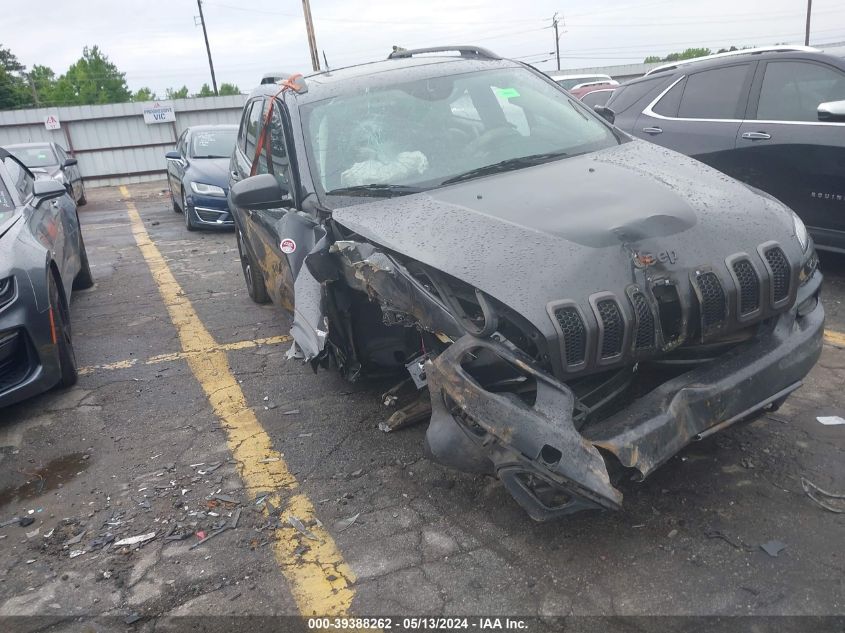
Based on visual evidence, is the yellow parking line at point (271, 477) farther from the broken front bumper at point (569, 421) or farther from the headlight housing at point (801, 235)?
the headlight housing at point (801, 235)

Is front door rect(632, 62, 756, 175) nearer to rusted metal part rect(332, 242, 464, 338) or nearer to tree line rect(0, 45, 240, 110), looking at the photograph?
rusted metal part rect(332, 242, 464, 338)

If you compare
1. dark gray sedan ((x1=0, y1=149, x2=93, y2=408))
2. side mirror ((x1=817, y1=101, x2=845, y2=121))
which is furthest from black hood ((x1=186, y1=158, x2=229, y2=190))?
side mirror ((x1=817, y1=101, x2=845, y2=121))

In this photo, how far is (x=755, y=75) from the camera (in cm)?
568

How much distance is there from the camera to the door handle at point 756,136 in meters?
5.42

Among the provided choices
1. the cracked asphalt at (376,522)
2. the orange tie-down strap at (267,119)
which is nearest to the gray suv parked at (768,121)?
the cracked asphalt at (376,522)

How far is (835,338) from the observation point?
4.40 meters

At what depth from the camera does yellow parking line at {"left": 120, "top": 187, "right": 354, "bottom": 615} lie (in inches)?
101

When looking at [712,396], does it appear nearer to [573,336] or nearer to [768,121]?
[573,336]

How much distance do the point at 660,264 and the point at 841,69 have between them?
145 inches

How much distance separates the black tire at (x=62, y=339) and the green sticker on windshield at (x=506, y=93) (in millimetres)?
3025

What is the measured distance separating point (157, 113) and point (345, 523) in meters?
23.1

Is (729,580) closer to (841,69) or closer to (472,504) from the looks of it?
(472,504)

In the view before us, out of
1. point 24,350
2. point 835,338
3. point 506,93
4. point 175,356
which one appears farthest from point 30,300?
point 835,338

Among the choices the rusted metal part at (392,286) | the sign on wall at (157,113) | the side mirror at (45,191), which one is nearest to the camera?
the rusted metal part at (392,286)
